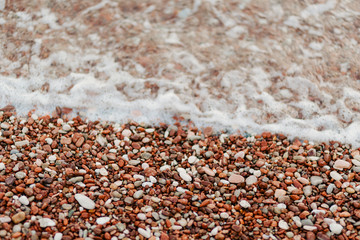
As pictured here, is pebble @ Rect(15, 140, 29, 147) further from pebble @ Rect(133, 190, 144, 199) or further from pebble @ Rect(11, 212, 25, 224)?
pebble @ Rect(133, 190, 144, 199)

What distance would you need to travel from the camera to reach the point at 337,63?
194 inches

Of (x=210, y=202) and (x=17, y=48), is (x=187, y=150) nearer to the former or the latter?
(x=210, y=202)

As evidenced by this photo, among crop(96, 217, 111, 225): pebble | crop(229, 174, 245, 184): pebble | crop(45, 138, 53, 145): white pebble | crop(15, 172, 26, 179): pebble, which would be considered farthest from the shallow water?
crop(96, 217, 111, 225): pebble

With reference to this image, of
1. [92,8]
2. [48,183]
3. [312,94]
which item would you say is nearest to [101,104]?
[48,183]

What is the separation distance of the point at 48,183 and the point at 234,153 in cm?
177

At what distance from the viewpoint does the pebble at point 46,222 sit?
2.72m

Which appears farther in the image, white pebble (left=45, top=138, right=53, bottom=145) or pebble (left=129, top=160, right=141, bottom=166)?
white pebble (left=45, top=138, right=53, bottom=145)

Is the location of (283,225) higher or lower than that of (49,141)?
lower

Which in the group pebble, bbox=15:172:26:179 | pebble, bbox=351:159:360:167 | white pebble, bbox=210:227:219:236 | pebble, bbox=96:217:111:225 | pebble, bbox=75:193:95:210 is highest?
pebble, bbox=15:172:26:179

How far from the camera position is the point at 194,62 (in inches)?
195

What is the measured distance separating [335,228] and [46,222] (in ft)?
7.38

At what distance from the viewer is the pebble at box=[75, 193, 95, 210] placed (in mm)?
2921

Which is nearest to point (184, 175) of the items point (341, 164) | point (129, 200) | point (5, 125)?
point (129, 200)

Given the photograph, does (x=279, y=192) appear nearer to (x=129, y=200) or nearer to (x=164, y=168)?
(x=164, y=168)
